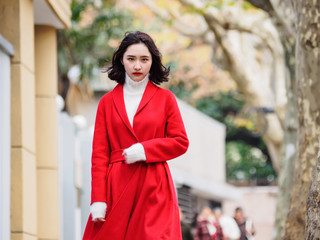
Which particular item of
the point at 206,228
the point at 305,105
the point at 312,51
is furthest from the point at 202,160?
the point at 312,51

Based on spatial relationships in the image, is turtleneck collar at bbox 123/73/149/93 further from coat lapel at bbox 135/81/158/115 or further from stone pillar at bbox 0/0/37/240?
stone pillar at bbox 0/0/37/240

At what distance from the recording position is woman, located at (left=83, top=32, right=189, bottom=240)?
5.72m

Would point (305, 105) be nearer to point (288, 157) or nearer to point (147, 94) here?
point (147, 94)

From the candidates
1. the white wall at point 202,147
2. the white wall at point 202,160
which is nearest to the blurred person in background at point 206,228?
the white wall at point 202,160

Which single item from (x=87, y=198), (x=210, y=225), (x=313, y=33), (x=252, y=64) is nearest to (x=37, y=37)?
(x=313, y=33)

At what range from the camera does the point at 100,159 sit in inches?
232

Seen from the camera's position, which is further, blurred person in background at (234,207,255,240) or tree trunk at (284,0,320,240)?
blurred person in background at (234,207,255,240)

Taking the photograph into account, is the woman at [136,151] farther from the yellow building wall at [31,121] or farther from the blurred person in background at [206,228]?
the blurred person in background at [206,228]

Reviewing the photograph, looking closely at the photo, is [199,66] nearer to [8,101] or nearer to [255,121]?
[255,121]

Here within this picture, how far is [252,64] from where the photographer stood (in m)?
20.4

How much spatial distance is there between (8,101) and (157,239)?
3540 mm

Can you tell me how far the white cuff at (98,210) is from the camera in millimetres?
5715

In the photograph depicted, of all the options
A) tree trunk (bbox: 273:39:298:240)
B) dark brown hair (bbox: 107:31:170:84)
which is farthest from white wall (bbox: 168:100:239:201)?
dark brown hair (bbox: 107:31:170:84)

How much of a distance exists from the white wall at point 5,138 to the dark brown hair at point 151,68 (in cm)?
244
